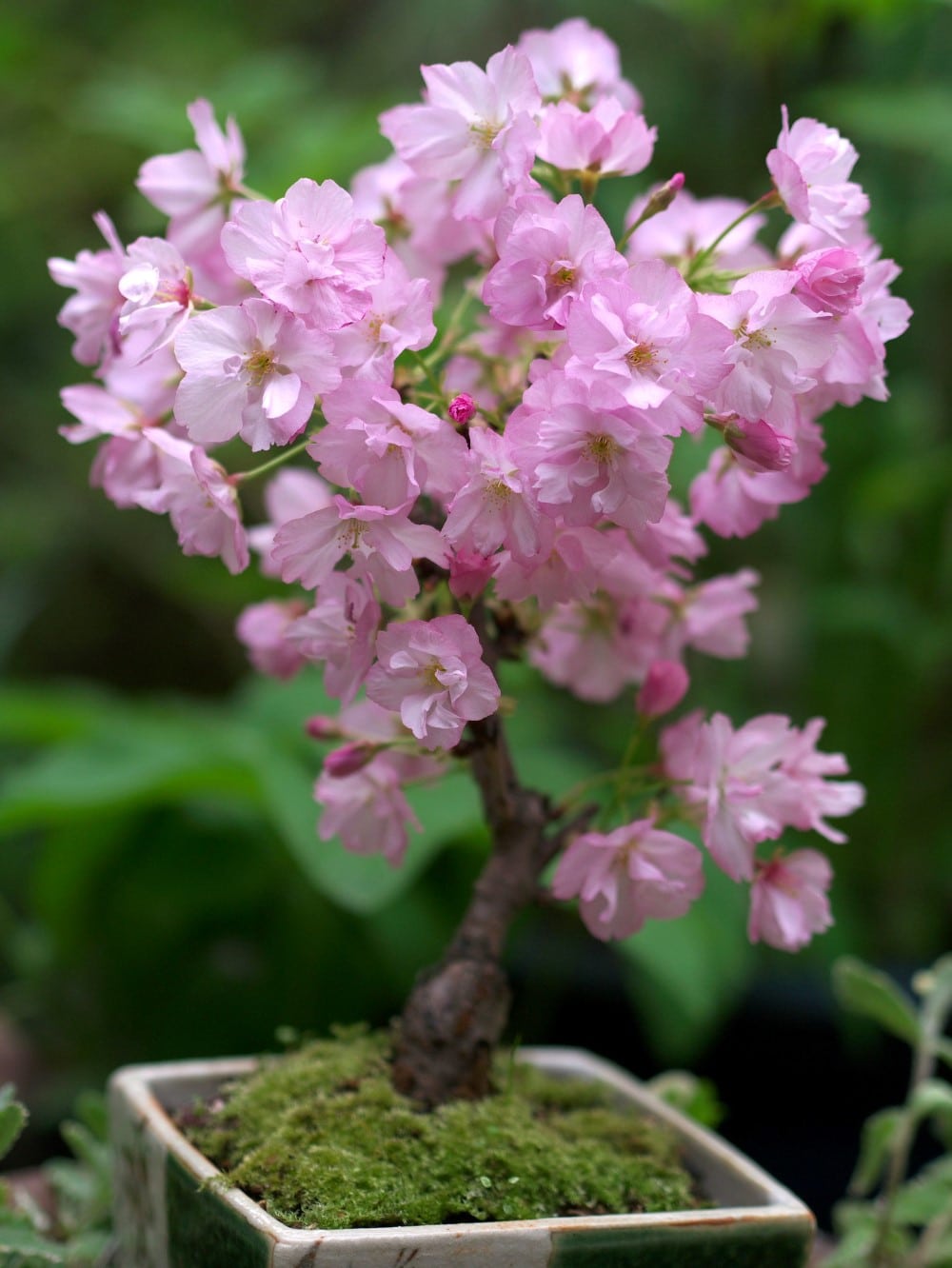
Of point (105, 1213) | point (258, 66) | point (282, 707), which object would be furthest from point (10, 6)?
point (105, 1213)

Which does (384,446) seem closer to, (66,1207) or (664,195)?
(664,195)

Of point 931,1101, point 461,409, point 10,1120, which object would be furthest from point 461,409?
point 931,1101

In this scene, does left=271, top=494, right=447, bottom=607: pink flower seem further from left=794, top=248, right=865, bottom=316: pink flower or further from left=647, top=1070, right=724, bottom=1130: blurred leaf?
left=647, top=1070, right=724, bottom=1130: blurred leaf

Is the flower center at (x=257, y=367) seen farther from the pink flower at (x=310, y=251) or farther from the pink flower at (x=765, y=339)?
the pink flower at (x=765, y=339)

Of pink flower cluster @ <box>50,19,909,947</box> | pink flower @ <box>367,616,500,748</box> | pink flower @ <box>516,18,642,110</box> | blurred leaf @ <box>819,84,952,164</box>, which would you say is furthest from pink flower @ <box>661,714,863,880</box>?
blurred leaf @ <box>819,84,952,164</box>

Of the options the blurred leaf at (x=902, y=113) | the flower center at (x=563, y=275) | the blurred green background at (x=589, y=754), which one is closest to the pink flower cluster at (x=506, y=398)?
the flower center at (x=563, y=275)

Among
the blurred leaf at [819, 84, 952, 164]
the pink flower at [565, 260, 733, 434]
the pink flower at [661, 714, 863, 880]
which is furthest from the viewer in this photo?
the blurred leaf at [819, 84, 952, 164]

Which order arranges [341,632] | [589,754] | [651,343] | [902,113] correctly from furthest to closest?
[589,754] < [902,113] < [341,632] < [651,343]
